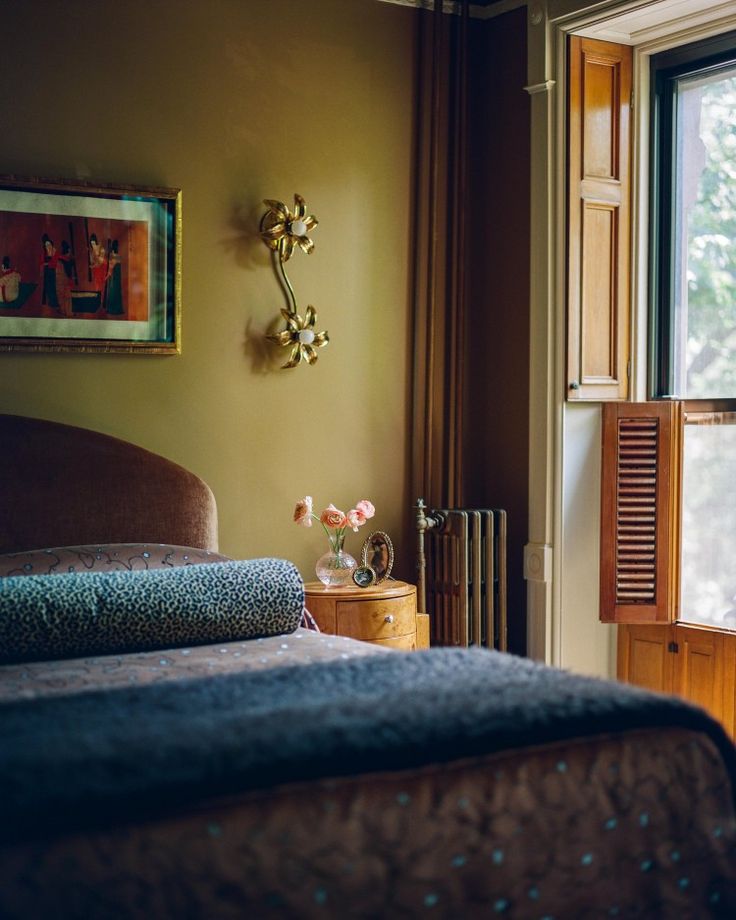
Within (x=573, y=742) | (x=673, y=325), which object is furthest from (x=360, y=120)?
(x=573, y=742)

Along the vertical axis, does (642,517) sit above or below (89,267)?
below

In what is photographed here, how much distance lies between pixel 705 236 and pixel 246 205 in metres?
1.63

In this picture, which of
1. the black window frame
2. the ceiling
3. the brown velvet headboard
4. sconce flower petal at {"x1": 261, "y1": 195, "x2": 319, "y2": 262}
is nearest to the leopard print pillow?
the brown velvet headboard

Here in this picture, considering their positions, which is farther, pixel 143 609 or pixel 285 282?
pixel 285 282

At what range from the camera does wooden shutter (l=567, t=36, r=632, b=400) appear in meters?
4.03

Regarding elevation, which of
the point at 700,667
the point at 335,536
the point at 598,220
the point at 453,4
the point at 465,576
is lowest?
the point at 700,667

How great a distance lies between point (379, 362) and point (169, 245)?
3.06 ft

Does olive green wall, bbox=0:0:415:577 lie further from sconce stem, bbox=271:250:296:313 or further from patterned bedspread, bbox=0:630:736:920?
patterned bedspread, bbox=0:630:736:920

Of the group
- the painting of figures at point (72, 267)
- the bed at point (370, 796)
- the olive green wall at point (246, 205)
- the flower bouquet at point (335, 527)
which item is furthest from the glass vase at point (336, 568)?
the bed at point (370, 796)

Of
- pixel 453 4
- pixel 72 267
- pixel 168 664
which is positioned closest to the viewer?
pixel 168 664

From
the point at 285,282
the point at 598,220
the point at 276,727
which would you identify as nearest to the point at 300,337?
the point at 285,282

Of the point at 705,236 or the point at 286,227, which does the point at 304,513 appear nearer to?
the point at 286,227

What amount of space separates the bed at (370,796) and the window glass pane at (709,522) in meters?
1.93

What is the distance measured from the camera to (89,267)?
12.0 feet
